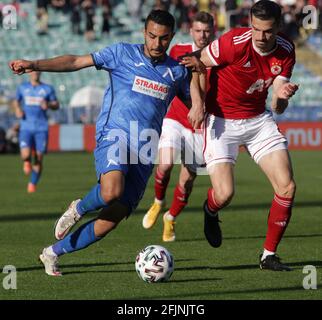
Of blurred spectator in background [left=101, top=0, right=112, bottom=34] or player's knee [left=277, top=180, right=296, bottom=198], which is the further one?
blurred spectator in background [left=101, top=0, right=112, bottom=34]

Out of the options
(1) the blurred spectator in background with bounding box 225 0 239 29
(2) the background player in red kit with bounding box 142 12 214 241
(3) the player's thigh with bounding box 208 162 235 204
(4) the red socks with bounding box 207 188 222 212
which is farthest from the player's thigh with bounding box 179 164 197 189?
(1) the blurred spectator in background with bounding box 225 0 239 29

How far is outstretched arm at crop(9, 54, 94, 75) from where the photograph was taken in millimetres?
8883

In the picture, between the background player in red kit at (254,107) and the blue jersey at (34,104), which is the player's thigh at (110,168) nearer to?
the background player in red kit at (254,107)

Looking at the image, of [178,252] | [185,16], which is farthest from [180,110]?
[185,16]

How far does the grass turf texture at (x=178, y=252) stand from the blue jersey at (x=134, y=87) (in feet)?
4.80

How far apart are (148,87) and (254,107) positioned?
1.39 metres

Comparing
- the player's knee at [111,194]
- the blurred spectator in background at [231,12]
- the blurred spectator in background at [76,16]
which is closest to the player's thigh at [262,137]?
the player's knee at [111,194]

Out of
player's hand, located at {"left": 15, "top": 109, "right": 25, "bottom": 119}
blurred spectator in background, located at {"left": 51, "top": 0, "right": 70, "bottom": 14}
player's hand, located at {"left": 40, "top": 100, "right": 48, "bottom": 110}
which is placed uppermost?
blurred spectator in background, located at {"left": 51, "top": 0, "right": 70, "bottom": 14}

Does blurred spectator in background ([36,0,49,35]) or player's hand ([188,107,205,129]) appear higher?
blurred spectator in background ([36,0,49,35])

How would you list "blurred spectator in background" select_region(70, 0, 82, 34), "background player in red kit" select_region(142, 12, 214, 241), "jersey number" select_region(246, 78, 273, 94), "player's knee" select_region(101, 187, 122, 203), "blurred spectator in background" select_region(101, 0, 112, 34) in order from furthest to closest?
"blurred spectator in background" select_region(101, 0, 112, 34) → "blurred spectator in background" select_region(70, 0, 82, 34) → "background player in red kit" select_region(142, 12, 214, 241) → "jersey number" select_region(246, 78, 273, 94) → "player's knee" select_region(101, 187, 122, 203)

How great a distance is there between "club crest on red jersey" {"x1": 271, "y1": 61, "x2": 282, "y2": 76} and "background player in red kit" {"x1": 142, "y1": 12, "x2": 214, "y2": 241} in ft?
7.74

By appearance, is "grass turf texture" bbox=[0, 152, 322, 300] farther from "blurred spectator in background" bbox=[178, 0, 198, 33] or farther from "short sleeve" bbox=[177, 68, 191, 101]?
"blurred spectator in background" bbox=[178, 0, 198, 33]

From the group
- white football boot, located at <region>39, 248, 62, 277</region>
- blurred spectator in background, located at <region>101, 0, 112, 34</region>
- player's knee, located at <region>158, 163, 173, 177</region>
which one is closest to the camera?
white football boot, located at <region>39, 248, 62, 277</region>

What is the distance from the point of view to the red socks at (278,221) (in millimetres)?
9711
